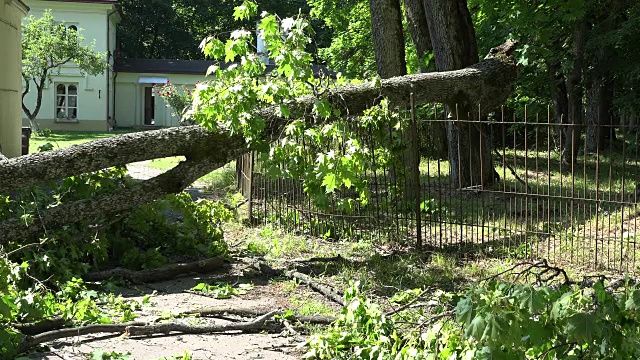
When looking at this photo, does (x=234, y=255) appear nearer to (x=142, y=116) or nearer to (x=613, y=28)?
(x=613, y=28)

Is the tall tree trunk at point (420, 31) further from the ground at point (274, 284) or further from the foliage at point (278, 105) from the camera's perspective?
the foliage at point (278, 105)

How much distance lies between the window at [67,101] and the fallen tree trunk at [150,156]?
112ft

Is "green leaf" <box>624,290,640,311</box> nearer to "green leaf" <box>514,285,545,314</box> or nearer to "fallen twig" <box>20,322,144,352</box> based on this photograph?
"green leaf" <box>514,285,545,314</box>

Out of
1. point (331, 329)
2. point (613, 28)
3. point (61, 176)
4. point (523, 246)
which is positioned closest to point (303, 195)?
point (523, 246)

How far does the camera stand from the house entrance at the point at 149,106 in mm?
45156

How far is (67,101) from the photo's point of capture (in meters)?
41.6

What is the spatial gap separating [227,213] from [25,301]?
452 centimetres

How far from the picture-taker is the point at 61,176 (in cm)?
802

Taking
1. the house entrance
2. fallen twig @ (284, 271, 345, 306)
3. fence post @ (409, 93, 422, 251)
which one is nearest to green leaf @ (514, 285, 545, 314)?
fallen twig @ (284, 271, 345, 306)

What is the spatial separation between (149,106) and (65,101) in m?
5.18

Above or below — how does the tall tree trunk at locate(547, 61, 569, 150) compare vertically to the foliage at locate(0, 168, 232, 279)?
above

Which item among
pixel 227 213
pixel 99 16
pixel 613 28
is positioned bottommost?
pixel 227 213

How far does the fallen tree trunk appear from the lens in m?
7.92

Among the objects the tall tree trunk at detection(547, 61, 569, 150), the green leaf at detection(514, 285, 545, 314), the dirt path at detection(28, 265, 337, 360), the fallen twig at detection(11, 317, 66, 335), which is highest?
the tall tree trunk at detection(547, 61, 569, 150)
